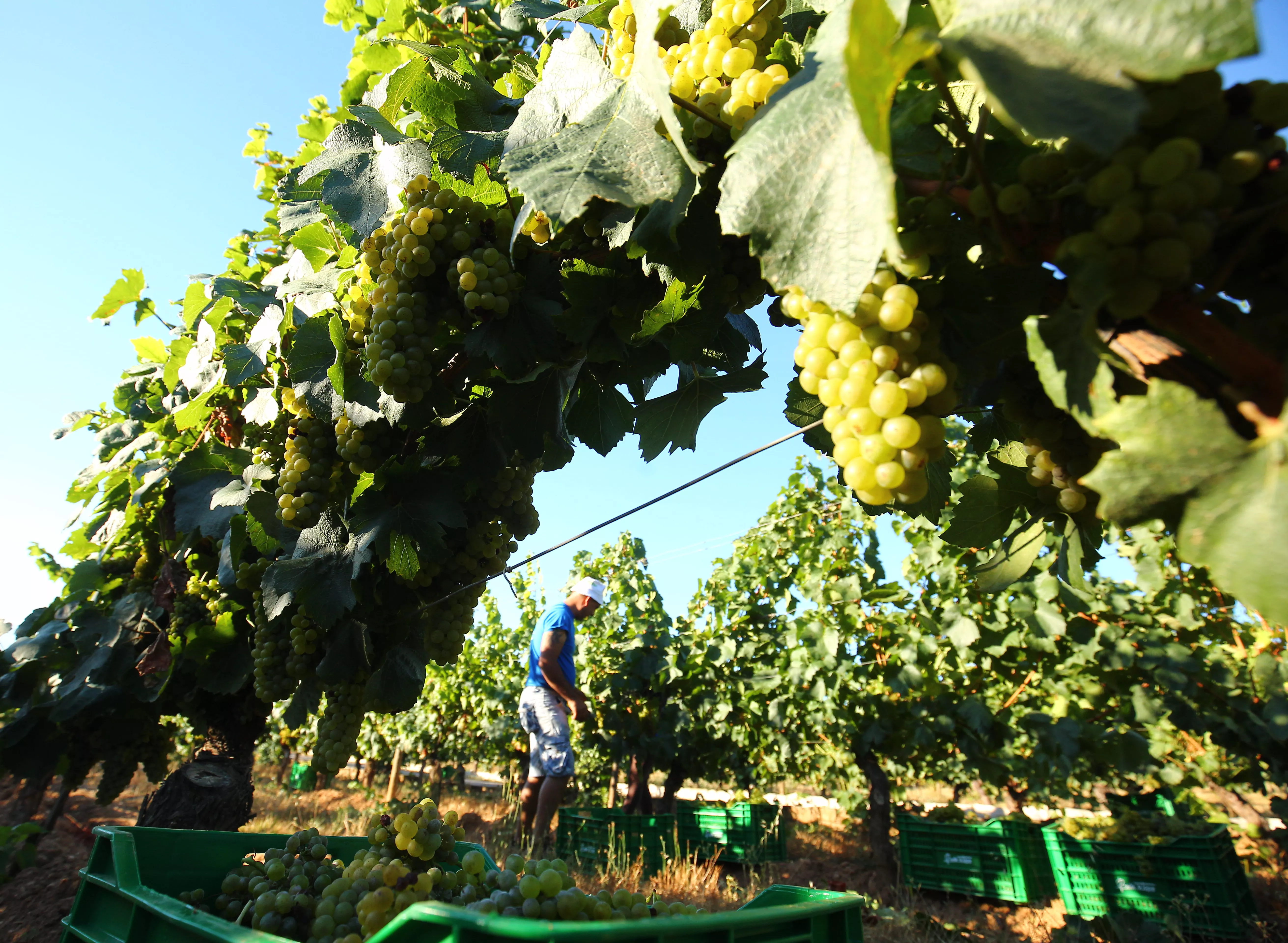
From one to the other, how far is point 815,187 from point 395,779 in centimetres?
1457

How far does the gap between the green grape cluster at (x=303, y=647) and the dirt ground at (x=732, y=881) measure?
2.23 m

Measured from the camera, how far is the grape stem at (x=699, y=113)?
1.05 meters

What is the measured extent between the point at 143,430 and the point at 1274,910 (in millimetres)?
8834

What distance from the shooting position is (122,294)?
3742mm

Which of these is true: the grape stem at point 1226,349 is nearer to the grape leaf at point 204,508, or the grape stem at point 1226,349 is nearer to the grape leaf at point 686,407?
the grape leaf at point 686,407

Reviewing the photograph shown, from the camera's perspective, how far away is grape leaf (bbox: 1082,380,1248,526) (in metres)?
0.62

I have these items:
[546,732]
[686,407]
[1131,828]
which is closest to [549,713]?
[546,732]

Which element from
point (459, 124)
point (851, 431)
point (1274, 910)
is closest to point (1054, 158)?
point (851, 431)

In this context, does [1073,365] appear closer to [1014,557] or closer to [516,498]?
[1014,557]

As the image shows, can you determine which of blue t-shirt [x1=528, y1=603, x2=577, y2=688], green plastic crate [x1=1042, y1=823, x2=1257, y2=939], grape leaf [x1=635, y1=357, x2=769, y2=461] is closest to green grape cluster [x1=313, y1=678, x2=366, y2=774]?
grape leaf [x1=635, y1=357, x2=769, y2=461]

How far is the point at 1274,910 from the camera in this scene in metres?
5.55

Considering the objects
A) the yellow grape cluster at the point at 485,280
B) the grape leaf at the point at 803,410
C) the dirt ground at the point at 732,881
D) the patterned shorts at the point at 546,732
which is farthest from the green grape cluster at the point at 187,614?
the patterned shorts at the point at 546,732

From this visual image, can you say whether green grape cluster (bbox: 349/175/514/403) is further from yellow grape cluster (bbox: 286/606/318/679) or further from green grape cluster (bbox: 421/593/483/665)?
yellow grape cluster (bbox: 286/606/318/679)

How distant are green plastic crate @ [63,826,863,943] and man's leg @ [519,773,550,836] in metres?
4.53
